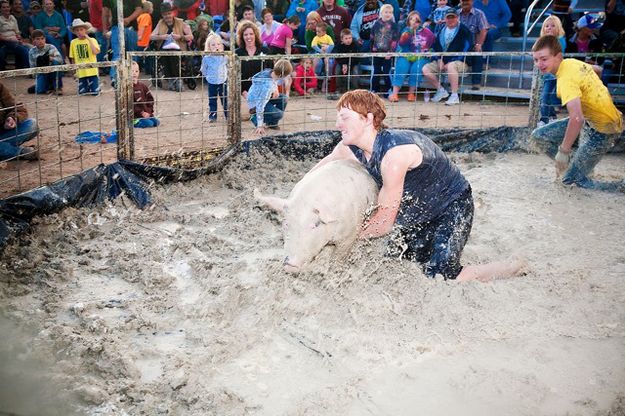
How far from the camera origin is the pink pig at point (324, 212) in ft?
12.1

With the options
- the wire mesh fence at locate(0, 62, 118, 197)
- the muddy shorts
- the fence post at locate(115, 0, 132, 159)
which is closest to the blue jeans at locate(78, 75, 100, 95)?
the wire mesh fence at locate(0, 62, 118, 197)

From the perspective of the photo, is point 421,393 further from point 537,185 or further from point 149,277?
point 537,185

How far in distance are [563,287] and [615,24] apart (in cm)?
803

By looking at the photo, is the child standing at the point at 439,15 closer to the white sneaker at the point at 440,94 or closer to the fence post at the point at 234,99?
the white sneaker at the point at 440,94

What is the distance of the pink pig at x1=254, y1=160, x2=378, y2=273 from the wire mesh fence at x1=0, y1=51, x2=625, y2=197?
2422 mm

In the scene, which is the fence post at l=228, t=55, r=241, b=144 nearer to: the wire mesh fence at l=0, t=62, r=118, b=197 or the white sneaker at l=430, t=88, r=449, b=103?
the wire mesh fence at l=0, t=62, r=118, b=197

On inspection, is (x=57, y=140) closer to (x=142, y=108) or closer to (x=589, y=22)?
Answer: (x=142, y=108)

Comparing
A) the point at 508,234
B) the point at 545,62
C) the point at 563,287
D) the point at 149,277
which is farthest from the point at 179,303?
the point at 545,62

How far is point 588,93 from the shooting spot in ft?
19.6

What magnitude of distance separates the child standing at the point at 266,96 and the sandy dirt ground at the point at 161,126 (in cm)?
18

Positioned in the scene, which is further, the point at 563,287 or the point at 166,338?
the point at 563,287

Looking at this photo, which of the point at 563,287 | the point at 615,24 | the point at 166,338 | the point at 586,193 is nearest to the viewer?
the point at 166,338

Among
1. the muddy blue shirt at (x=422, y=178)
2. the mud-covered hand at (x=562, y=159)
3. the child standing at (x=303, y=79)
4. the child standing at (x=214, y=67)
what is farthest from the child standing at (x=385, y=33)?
the muddy blue shirt at (x=422, y=178)

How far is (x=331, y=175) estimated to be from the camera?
3811 mm
